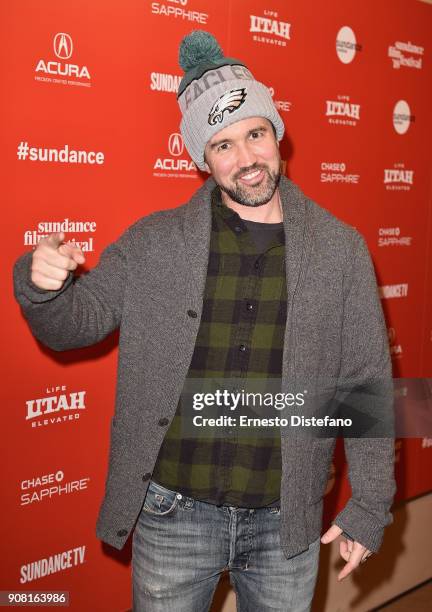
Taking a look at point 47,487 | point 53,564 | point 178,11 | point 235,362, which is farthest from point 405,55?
point 53,564

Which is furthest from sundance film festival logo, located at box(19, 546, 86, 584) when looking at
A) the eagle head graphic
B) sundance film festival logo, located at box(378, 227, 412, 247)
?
sundance film festival logo, located at box(378, 227, 412, 247)

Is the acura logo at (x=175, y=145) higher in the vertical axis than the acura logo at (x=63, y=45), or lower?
lower

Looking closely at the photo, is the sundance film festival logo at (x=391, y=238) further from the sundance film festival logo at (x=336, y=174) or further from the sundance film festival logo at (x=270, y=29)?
the sundance film festival logo at (x=270, y=29)

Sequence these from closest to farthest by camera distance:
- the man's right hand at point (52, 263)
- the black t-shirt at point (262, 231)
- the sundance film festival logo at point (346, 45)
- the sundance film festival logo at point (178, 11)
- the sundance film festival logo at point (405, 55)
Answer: the man's right hand at point (52, 263)
the black t-shirt at point (262, 231)
the sundance film festival logo at point (178, 11)
the sundance film festival logo at point (346, 45)
the sundance film festival logo at point (405, 55)

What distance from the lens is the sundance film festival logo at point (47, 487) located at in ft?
7.33

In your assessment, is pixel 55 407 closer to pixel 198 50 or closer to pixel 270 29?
pixel 198 50

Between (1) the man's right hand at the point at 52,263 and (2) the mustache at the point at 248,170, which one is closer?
(1) the man's right hand at the point at 52,263

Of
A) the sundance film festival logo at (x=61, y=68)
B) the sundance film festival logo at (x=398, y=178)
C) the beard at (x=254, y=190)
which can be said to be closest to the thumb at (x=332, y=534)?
the beard at (x=254, y=190)

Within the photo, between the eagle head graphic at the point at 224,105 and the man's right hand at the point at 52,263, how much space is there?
1.91 feet

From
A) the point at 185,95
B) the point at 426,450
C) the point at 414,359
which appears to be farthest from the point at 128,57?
the point at 426,450

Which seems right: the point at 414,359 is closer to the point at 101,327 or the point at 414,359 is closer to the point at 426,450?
the point at 426,450

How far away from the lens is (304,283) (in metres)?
1.79

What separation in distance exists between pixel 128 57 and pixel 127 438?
1.22 m

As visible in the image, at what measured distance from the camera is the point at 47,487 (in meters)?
2.29
